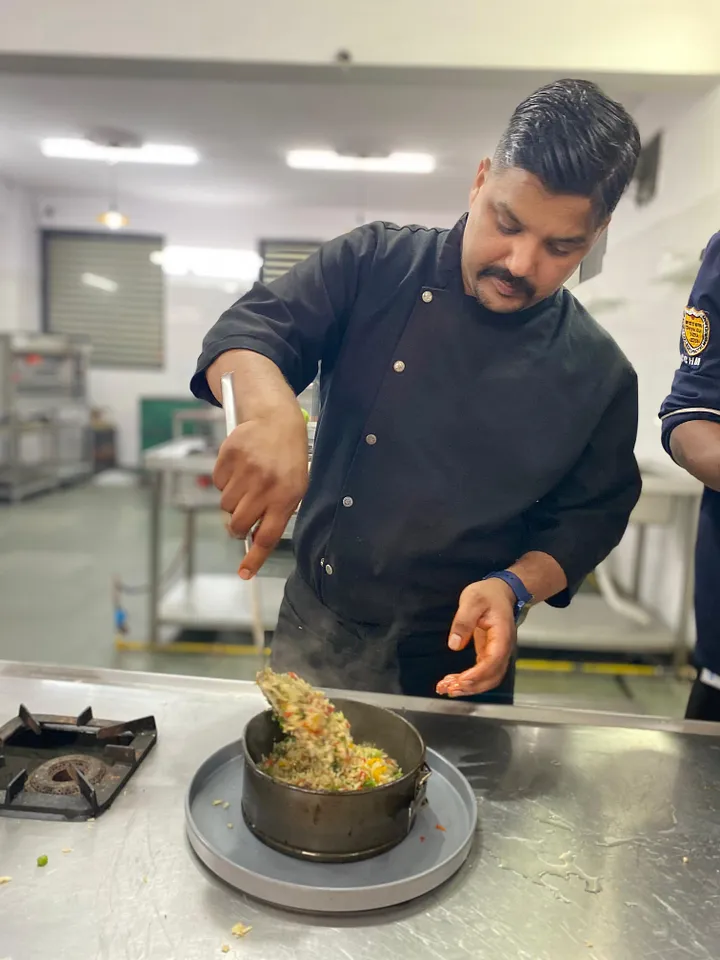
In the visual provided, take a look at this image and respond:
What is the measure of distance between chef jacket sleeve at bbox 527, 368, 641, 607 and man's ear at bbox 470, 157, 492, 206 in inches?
14.1

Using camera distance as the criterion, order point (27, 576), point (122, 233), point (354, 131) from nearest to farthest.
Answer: point (354, 131), point (27, 576), point (122, 233)

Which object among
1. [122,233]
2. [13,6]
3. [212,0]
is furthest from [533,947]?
[122,233]

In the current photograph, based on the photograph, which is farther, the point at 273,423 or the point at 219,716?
the point at 219,716

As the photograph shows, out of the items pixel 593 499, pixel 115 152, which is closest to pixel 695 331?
pixel 593 499

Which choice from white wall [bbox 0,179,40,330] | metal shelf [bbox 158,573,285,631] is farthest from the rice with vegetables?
white wall [bbox 0,179,40,330]

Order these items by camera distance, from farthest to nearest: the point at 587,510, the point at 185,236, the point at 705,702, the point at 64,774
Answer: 1. the point at 185,236
2. the point at 705,702
3. the point at 587,510
4. the point at 64,774

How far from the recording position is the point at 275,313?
0.96 m

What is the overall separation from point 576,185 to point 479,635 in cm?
60

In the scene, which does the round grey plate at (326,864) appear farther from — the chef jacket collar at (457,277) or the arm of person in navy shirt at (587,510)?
the chef jacket collar at (457,277)

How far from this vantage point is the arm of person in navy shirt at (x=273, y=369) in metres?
0.76

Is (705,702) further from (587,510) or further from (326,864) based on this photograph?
(326,864)

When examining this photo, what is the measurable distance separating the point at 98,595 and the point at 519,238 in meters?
3.17

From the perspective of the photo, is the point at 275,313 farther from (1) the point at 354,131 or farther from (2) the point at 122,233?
(2) the point at 122,233

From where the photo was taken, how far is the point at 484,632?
970 millimetres
